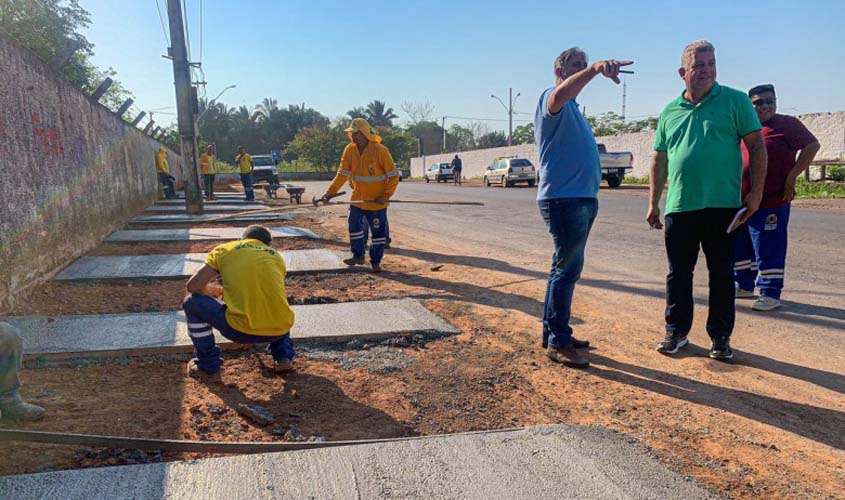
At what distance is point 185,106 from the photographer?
1379cm

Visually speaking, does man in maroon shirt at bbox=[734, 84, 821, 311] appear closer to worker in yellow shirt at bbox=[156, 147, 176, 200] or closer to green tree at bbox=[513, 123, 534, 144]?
worker in yellow shirt at bbox=[156, 147, 176, 200]

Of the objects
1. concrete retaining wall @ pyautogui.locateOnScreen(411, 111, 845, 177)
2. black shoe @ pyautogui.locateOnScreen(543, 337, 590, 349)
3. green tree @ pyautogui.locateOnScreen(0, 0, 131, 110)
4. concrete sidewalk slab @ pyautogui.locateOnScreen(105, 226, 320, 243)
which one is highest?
green tree @ pyautogui.locateOnScreen(0, 0, 131, 110)

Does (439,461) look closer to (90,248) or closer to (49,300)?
(49,300)

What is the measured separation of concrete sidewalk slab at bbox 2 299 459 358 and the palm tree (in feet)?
242

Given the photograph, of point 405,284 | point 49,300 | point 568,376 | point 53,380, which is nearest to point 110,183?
point 49,300

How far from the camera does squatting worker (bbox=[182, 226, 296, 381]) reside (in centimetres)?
336

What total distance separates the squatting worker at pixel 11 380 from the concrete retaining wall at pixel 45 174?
94.4 inches

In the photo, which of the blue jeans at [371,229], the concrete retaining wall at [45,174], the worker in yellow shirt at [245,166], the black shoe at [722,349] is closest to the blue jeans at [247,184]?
the worker in yellow shirt at [245,166]

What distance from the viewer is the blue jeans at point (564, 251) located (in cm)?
354

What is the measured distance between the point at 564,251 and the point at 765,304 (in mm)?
2265

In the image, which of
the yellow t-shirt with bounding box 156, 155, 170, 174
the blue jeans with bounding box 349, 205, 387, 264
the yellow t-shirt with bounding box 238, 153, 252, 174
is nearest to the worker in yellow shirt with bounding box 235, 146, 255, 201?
the yellow t-shirt with bounding box 238, 153, 252, 174

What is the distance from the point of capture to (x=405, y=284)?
19.9ft

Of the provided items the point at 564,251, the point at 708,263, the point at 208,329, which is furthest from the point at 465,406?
the point at 708,263

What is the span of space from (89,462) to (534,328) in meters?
3.02
